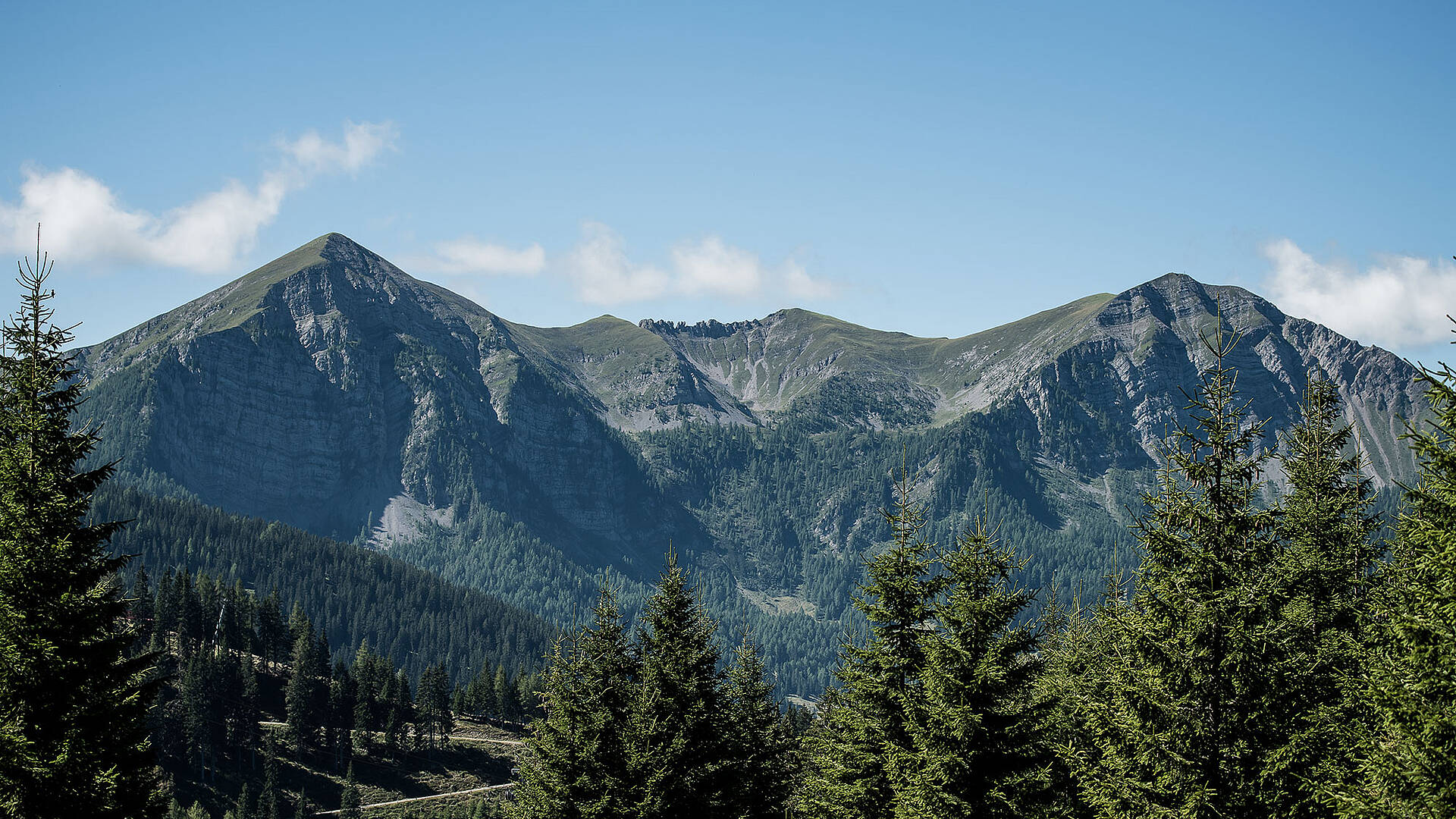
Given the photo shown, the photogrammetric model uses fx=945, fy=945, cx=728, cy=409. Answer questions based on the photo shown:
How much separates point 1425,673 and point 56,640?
2580 cm

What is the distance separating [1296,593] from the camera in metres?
23.7

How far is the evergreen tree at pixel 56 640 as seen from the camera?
62.1ft

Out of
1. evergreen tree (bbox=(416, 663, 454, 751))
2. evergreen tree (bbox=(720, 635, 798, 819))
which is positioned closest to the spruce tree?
evergreen tree (bbox=(720, 635, 798, 819))

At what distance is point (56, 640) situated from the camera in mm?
19562

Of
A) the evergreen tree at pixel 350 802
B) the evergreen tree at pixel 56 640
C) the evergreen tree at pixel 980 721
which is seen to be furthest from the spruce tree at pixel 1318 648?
the evergreen tree at pixel 350 802

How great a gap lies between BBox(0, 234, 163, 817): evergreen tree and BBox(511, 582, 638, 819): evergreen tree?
413 inches

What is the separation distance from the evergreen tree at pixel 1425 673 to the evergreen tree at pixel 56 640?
23.7 meters

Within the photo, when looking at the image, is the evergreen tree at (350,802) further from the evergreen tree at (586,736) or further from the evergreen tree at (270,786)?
the evergreen tree at (586,736)

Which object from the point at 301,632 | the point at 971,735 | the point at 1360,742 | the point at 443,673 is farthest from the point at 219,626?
the point at 1360,742

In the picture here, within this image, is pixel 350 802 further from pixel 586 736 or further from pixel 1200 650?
pixel 1200 650

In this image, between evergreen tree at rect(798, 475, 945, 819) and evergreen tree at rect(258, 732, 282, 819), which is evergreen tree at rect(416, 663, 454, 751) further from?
evergreen tree at rect(798, 475, 945, 819)

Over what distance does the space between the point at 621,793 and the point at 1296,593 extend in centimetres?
1884

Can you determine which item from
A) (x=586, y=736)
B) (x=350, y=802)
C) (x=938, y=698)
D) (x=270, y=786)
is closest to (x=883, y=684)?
(x=938, y=698)

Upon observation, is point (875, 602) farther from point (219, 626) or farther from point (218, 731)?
point (219, 626)
